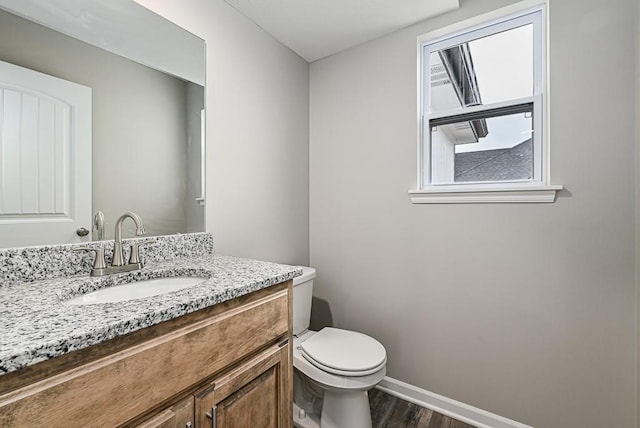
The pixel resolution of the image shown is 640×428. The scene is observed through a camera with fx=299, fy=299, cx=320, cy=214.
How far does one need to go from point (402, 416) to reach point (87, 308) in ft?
5.60

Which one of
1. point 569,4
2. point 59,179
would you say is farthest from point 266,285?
point 569,4

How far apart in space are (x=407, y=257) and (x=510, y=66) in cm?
119

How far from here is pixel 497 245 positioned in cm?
158

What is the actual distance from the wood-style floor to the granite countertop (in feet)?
3.79

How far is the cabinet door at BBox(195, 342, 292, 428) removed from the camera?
2.77 feet

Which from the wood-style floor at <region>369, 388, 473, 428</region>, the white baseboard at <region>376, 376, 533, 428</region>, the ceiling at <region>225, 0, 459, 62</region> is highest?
the ceiling at <region>225, 0, 459, 62</region>

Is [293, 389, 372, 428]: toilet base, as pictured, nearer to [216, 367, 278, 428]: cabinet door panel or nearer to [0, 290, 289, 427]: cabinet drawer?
[216, 367, 278, 428]: cabinet door panel

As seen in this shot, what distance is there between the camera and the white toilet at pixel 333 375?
4.56 feet

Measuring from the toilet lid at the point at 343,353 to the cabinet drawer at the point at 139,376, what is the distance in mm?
554

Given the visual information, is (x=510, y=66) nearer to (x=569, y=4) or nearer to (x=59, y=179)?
(x=569, y=4)

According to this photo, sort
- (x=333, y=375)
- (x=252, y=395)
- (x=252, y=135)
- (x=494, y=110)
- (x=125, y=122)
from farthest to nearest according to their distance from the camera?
(x=252, y=135), (x=494, y=110), (x=333, y=375), (x=125, y=122), (x=252, y=395)

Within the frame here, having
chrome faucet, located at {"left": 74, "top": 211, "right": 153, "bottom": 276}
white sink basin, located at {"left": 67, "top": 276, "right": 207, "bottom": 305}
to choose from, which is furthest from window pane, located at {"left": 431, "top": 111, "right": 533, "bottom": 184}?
chrome faucet, located at {"left": 74, "top": 211, "right": 153, "bottom": 276}

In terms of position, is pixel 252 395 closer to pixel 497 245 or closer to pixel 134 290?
pixel 134 290

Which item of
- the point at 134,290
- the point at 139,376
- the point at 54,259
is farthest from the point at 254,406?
the point at 54,259
